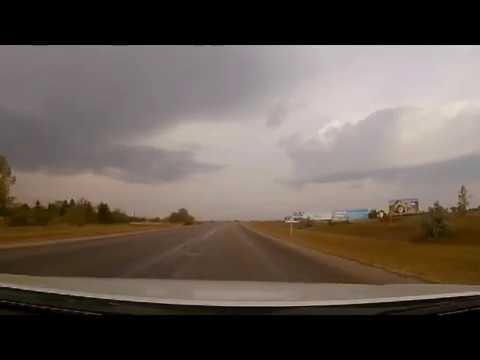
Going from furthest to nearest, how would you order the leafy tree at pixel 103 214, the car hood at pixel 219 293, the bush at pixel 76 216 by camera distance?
the leafy tree at pixel 103 214 < the bush at pixel 76 216 < the car hood at pixel 219 293

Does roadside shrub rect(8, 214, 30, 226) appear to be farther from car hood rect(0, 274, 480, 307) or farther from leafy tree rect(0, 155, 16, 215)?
car hood rect(0, 274, 480, 307)

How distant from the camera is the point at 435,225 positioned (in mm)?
50656

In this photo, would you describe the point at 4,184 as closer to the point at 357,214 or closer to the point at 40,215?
the point at 40,215

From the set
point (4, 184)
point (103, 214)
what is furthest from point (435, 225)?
point (103, 214)

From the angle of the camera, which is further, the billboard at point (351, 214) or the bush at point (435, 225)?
the billboard at point (351, 214)

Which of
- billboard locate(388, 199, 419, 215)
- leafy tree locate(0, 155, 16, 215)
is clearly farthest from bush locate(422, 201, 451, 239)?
leafy tree locate(0, 155, 16, 215)

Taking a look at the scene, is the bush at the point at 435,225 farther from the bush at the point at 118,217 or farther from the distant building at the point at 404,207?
the bush at the point at 118,217

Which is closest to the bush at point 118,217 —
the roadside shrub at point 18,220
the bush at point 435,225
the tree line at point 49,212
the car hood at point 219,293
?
the tree line at point 49,212

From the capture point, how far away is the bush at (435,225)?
50562 millimetres
